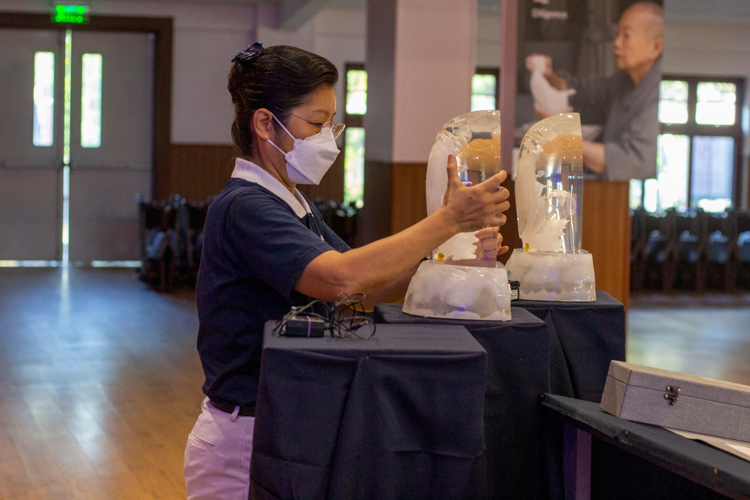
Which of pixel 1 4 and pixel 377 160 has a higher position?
pixel 1 4

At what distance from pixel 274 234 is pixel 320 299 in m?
0.13

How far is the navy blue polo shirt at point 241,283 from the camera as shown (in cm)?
134

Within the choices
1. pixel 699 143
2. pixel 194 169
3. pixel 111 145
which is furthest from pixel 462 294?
pixel 699 143

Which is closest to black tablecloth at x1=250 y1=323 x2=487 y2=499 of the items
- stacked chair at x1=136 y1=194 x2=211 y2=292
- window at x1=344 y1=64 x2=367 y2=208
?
stacked chair at x1=136 y1=194 x2=211 y2=292

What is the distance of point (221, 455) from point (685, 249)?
896 centimetres

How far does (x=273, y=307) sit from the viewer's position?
1412 mm

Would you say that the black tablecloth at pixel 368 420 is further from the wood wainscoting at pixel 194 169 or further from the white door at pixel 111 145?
the white door at pixel 111 145

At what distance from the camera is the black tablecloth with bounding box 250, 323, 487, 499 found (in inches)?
46.3

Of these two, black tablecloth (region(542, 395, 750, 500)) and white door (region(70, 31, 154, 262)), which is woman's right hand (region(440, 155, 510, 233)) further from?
white door (region(70, 31, 154, 262))

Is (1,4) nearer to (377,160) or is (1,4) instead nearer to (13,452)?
(377,160)

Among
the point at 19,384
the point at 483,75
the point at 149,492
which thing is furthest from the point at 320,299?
the point at 483,75

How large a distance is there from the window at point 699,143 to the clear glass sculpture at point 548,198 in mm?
10455

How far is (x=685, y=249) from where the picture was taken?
9.48m

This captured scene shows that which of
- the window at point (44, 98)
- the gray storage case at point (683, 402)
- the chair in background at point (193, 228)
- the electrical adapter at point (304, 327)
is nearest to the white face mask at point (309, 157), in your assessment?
the electrical adapter at point (304, 327)
